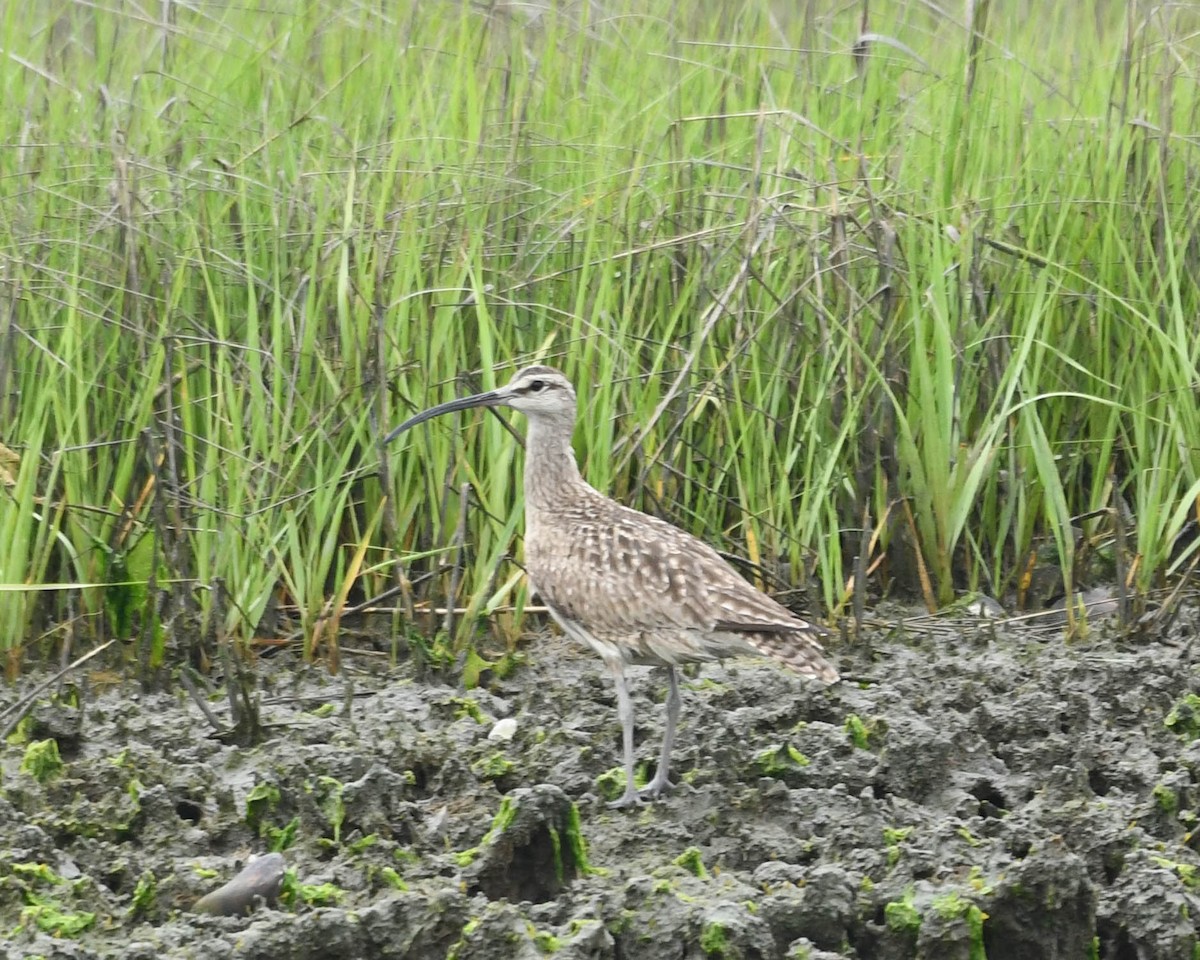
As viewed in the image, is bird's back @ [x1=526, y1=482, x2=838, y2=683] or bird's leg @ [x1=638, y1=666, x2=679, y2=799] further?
bird's back @ [x1=526, y1=482, x2=838, y2=683]

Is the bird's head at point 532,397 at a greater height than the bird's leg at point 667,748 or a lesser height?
greater

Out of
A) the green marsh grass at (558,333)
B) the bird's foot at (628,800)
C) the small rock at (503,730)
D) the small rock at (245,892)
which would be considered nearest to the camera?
the small rock at (245,892)

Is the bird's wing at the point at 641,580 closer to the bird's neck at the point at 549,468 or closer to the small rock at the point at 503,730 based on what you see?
the bird's neck at the point at 549,468

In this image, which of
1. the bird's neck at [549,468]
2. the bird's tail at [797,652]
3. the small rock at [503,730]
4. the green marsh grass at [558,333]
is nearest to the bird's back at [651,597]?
the bird's tail at [797,652]

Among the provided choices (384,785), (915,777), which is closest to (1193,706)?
(915,777)

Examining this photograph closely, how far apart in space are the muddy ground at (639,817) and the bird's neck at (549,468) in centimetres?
55

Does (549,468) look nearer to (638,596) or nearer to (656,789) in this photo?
(638,596)

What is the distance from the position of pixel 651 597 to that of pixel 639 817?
665 mm

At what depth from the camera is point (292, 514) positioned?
221 inches

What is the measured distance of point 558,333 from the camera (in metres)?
6.30

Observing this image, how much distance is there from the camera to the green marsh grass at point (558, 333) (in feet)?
18.7

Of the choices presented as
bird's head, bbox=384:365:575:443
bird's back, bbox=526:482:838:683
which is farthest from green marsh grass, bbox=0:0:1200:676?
bird's back, bbox=526:482:838:683

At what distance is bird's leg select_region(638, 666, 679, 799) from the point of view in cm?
456

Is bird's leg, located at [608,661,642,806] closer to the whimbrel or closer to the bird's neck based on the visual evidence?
the whimbrel
